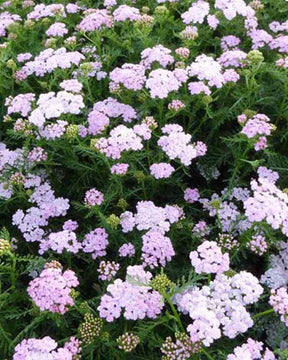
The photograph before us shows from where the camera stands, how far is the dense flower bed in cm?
256

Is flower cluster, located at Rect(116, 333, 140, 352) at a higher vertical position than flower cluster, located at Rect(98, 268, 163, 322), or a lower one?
lower

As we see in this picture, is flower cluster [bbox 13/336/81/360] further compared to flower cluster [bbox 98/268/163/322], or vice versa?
flower cluster [bbox 98/268/163/322]

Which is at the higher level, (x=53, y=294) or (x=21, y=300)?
(x=53, y=294)

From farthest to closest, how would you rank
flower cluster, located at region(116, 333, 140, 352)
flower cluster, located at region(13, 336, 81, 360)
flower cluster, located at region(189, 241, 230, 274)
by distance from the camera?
flower cluster, located at region(189, 241, 230, 274) < flower cluster, located at region(116, 333, 140, 352) < flower cluster, located at region(13, 336, 81, 360)

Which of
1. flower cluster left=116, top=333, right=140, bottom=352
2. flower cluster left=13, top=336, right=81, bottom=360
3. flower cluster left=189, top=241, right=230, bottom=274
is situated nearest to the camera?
flower cluster left=13, top=336, right=81, bottom=360

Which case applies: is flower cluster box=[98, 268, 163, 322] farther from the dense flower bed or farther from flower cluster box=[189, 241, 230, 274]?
flower cluster box=[189, 241, 230, 274]

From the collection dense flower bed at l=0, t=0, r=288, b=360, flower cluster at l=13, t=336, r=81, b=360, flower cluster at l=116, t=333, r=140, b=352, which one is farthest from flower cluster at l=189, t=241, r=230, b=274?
flower cluster at l=13, t=336, r=81, b=360

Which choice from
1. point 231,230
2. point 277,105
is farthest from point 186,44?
point 231,230

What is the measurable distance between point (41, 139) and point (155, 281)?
1446 mm

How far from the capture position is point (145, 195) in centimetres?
337

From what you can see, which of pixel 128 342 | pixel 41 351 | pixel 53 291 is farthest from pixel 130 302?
pixel 41 351

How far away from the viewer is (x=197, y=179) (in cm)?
380

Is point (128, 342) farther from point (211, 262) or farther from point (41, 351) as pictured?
point (211, 262)

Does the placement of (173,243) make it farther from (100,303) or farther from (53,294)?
(53,294)
